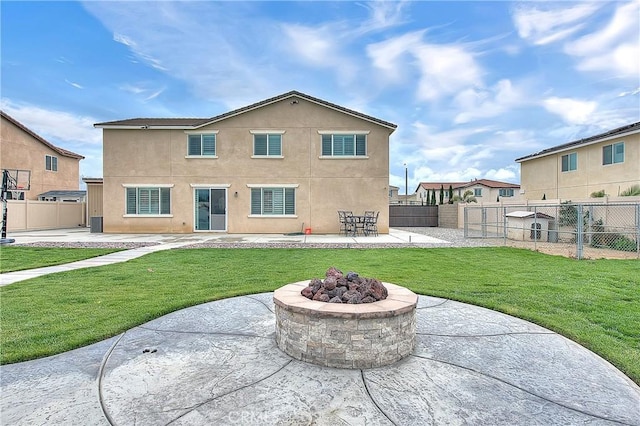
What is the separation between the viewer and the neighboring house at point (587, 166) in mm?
18812

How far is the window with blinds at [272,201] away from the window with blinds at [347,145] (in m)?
3.07

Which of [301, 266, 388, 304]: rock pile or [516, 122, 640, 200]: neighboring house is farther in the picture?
[516, 122, 640, 200]: neighboring house

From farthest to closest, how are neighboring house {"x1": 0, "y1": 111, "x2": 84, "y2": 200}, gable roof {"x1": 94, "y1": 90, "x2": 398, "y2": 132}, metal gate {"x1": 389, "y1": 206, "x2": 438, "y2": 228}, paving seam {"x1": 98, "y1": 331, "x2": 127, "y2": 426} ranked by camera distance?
metal gate {"x1": 389, "y1": 206, "x2": 438, "y2": 228}, neighboring house {"x1": 0, "y1": 111, "x2": 84, "y2": 200}, gable roof {"x1": 94, "y1": 90, "x2": 398, "y2": 132}, paving seam {"x1": 98, "y1": 331, "x2": 127, "y2": 426}

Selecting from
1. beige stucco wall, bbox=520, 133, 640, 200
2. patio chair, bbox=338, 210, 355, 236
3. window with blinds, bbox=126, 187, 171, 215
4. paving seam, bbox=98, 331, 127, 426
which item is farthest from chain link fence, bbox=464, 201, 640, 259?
window with blinds, bbox=126, 187, 171, 215

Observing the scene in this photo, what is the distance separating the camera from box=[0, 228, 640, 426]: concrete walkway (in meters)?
2.53

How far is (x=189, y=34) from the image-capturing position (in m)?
14.4

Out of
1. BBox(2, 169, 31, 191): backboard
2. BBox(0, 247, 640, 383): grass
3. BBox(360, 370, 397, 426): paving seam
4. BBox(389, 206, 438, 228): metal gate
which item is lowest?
BBox(360, 370, 397, 426): paving seam

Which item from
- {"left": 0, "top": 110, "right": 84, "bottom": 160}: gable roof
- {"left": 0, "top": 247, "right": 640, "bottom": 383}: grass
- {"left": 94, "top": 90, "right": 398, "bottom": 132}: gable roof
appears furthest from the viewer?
{"left": 0, "top": 110, "right": 84, "bottom": 160}: gable roof

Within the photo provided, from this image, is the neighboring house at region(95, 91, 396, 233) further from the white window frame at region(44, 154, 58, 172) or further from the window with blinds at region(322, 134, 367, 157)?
the white window frame at region(44, 154, 58, 172)

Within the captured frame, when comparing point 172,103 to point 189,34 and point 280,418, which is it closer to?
point 189,34

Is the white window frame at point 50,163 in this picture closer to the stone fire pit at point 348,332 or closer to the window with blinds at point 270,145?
the window with blinds at point 270,145

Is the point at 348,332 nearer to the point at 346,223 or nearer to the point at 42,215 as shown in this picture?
the point at 346,223

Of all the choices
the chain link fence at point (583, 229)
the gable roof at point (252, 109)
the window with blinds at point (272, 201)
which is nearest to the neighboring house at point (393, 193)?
the chain link fence at point (583, 229)

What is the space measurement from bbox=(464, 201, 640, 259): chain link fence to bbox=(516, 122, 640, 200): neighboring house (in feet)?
21.7
